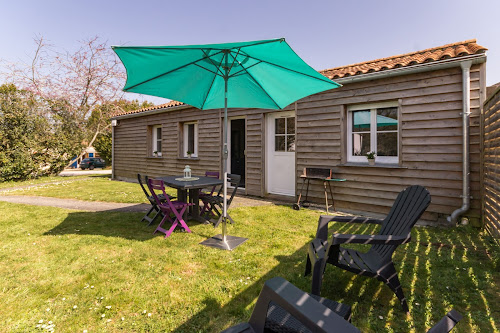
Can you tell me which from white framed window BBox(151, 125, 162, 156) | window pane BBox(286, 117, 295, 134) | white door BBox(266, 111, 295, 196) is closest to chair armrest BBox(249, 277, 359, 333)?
white door BBox(266, 111, 295, 196)

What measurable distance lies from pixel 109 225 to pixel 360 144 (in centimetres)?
539

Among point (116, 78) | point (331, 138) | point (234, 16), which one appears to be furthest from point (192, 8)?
point (116, 78)

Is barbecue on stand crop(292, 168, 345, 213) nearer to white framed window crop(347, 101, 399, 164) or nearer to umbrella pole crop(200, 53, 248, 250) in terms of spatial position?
white framed window crop(347, 101, 399, 164)

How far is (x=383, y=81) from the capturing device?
5.27 m

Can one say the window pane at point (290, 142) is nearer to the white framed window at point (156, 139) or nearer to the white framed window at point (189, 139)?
the white framed window at point (189, 139)

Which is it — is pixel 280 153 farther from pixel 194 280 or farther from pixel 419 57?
pixel 194 280

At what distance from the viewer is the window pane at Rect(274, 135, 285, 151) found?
728cm

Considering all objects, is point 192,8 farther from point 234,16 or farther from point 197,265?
point 197,265

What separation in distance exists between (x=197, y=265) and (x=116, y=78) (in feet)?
70.7

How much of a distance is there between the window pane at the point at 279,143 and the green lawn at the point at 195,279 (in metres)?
3.29

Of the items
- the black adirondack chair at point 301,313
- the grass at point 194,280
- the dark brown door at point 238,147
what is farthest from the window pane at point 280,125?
the black adirondack chair at point 301,313

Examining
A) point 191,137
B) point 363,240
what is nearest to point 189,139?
point 191,137

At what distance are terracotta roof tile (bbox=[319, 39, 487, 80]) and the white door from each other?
1.70 metres

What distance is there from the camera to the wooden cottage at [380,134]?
438 centimetres
